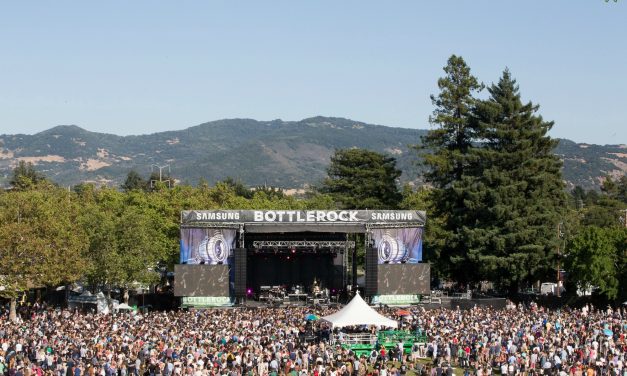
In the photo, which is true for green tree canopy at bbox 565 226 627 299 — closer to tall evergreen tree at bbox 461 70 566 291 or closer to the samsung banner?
tall evergreen tree at bbox 461 70 566 291

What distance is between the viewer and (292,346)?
31578mm

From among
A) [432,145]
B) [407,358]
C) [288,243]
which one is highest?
[432,145]

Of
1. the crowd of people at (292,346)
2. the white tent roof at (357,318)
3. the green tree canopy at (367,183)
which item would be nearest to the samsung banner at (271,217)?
the crowd of people at (292,346)

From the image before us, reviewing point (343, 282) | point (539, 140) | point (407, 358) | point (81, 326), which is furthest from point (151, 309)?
point (539, 140)

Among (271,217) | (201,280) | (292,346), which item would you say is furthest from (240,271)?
(292,346)

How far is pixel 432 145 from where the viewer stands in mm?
66562

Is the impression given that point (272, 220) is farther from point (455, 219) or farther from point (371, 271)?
point (455, 219)

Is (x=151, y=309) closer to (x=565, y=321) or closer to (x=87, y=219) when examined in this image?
(x=87, y=219)

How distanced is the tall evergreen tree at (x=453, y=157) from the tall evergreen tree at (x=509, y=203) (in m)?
1.17

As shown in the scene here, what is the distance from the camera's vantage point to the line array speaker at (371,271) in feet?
164

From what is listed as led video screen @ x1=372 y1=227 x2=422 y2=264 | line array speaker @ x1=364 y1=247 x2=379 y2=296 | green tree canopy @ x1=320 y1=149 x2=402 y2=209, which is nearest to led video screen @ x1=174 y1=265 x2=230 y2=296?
line array speaker @ x1=364 y1=247 x2=379 y2=296

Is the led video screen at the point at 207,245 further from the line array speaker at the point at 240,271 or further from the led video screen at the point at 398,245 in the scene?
the led video screen at the point at 398,245

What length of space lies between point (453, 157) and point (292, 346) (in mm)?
34484

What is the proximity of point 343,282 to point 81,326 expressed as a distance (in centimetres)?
2170
